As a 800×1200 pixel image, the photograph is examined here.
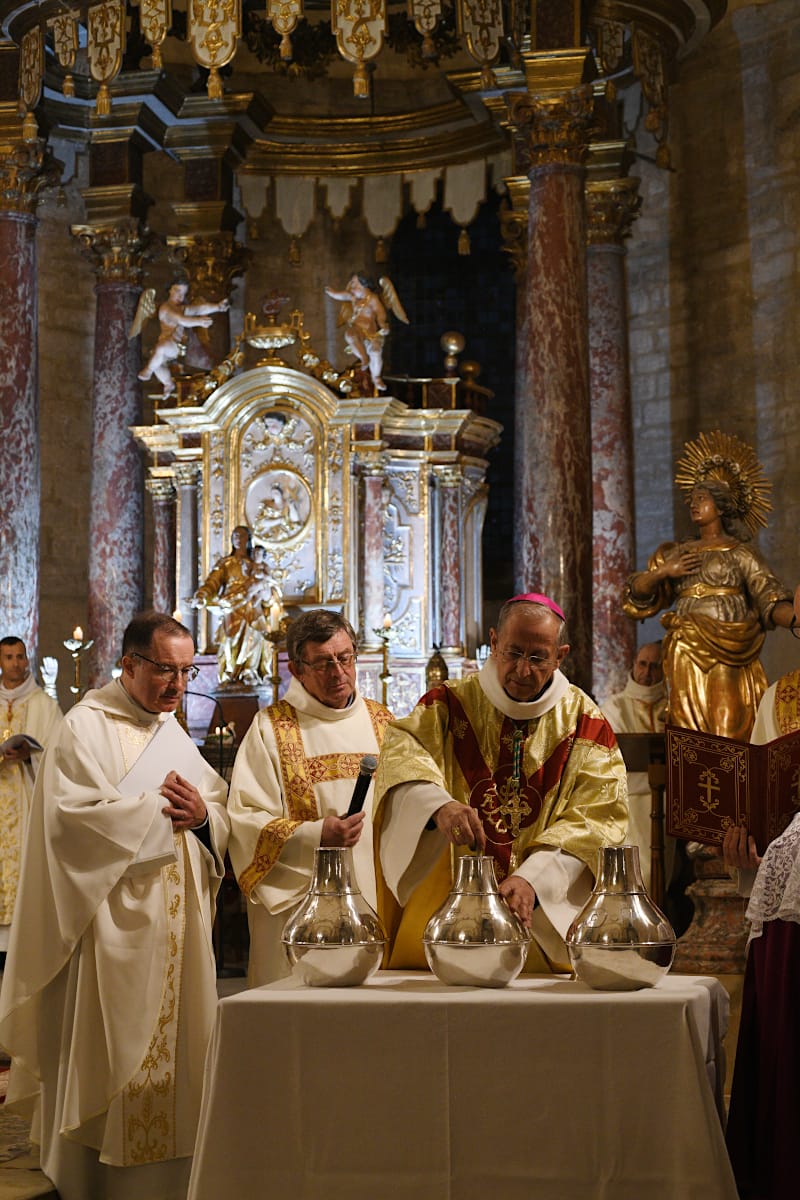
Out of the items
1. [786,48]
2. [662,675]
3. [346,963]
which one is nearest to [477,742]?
[346,963]

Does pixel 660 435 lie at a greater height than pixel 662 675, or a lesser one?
greater

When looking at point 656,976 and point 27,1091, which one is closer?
point 656,976

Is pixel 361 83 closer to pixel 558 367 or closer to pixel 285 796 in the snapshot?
pixel 558 367

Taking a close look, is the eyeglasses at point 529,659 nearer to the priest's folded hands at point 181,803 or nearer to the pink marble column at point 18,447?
the priest's folded hands at point 181,803

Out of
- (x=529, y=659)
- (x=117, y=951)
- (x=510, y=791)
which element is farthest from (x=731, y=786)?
(x=117, y=951)

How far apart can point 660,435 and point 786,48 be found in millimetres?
3164

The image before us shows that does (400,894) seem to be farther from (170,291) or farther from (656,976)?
(170,291)

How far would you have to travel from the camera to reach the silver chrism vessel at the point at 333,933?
311 cm

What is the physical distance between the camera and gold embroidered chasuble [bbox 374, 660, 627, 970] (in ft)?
12.1

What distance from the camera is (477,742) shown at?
395cm

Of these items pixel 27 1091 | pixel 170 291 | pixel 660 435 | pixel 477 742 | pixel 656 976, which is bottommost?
pixel 27 1091

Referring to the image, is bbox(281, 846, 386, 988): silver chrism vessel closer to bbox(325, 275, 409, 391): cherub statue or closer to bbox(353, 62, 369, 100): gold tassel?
bbox(353, 62, 369, 100): gold tassel

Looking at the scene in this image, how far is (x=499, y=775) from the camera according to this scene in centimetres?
391

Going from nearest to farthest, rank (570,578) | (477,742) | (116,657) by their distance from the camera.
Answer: (477,742)
(570,578)
(116,657)
